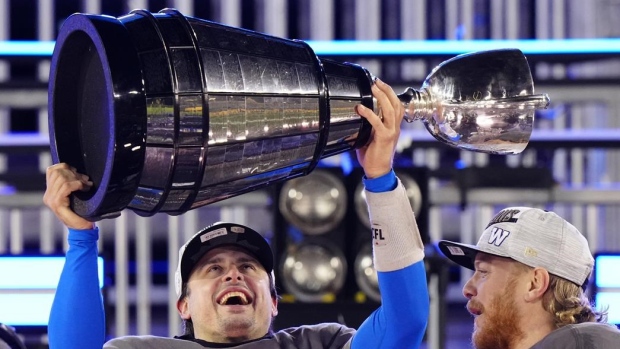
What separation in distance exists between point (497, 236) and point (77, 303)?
0.83 metres

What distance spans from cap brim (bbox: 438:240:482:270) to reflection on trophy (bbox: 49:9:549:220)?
2.23 feet

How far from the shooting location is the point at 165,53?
139cm

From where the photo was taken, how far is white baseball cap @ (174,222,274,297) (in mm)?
2359

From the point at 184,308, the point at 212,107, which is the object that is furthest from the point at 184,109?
the point at 184,308

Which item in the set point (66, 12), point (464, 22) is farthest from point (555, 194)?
point (66, 12)

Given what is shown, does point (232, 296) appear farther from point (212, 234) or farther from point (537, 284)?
point (537, 284)

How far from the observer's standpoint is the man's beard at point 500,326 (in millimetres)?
2107

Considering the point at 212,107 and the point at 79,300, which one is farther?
the point at 79,300

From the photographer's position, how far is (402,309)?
6.24 ft

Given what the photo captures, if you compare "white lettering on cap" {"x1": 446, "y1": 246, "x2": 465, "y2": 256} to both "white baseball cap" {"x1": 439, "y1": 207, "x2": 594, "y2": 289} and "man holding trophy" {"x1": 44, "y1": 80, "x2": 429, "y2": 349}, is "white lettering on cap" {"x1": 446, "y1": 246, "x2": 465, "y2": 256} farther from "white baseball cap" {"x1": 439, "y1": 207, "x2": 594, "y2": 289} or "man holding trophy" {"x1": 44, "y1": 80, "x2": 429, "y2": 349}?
"man holding trophy" {"x1": 44, "y1": 80, "x2": 429, "y2": 349}

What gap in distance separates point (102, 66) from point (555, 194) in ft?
7.71

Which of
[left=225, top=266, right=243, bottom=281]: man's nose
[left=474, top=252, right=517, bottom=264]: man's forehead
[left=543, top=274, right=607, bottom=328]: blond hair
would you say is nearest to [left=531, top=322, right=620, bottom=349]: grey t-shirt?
[left=543, top=274, right=607, bottom=328]: blond hair

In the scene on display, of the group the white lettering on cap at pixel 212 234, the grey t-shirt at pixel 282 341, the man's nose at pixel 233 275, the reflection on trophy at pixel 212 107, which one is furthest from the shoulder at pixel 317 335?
the reflection on trophy at pixel 212 107

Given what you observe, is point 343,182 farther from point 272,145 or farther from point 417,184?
point 272,145
